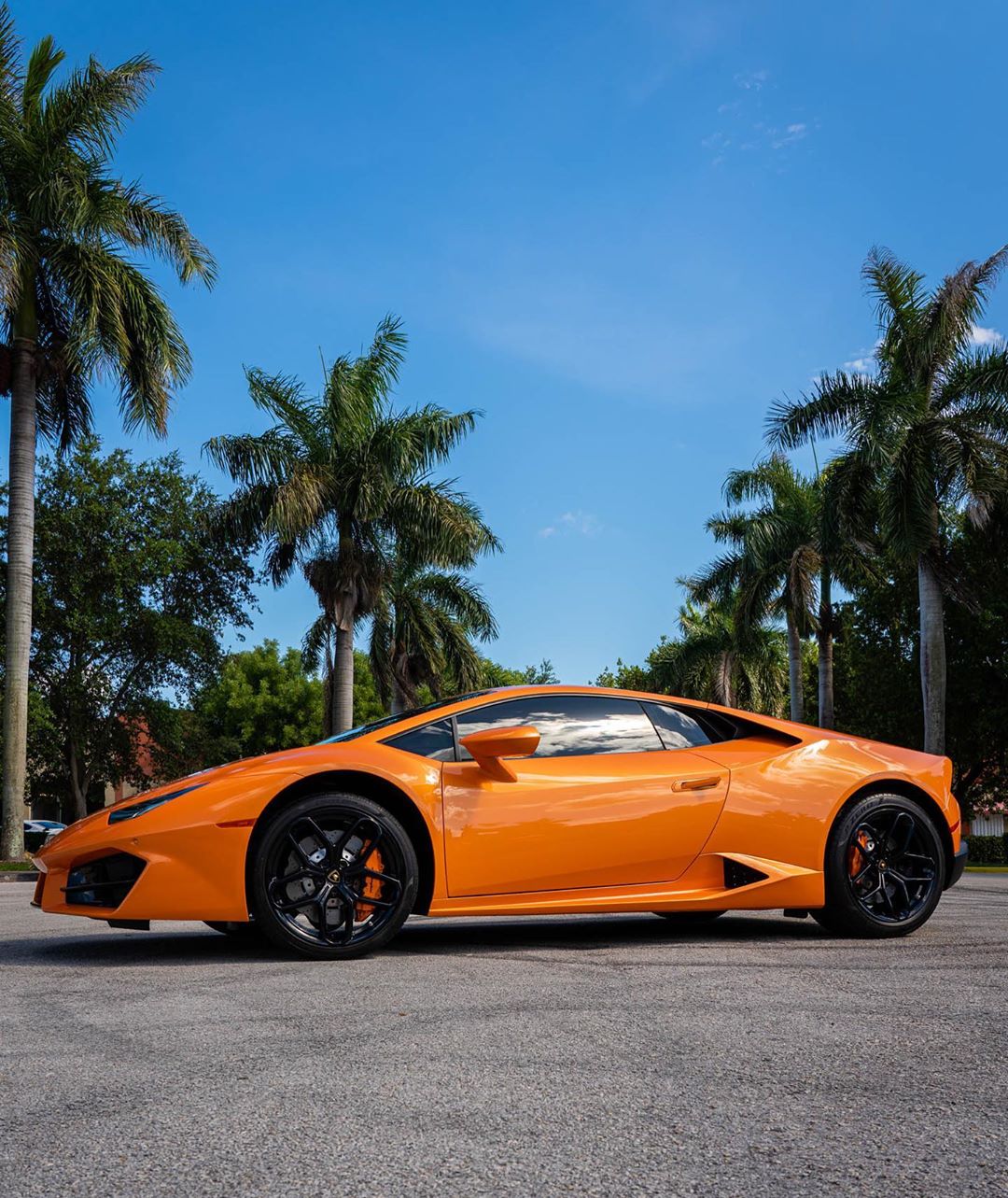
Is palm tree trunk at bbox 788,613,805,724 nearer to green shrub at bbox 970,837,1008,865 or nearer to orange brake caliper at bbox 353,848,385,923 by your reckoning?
green shrub at bbox 970,837,1008,865

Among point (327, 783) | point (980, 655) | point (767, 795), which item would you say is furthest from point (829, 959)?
point (980, 655)

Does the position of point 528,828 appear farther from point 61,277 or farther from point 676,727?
point 61,277

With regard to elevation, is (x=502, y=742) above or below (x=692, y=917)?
above

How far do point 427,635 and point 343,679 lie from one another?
6098mm

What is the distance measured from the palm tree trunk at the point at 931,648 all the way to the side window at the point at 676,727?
68.8 ft

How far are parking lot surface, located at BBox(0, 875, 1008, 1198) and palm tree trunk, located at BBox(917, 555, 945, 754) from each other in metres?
21.4

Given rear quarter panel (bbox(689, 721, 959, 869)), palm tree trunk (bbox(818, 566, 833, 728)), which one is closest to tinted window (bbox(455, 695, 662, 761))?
rear quarter panel (bbox(689, 721, 959, 869))

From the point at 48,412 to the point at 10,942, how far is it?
19.0 metres

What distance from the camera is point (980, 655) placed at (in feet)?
108

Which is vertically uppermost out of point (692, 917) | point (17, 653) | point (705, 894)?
point (17, 653)

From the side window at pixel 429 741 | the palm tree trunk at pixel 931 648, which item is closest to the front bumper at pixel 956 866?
the side window at pixel 429 741

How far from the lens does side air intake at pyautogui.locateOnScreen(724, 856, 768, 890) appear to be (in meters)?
5.77

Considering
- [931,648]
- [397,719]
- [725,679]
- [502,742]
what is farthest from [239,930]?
[725,679]

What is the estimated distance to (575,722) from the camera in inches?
232
